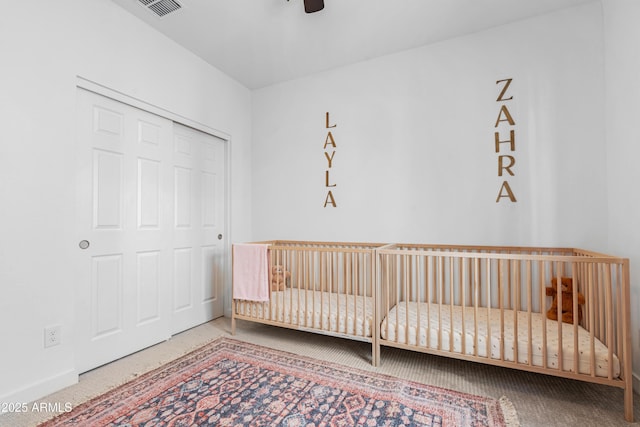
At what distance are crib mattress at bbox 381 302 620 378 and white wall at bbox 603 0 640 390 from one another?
42 centimetres

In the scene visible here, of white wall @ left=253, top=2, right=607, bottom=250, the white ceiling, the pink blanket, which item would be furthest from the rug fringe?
the white ceiling

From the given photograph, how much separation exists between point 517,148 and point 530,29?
0.92 meters

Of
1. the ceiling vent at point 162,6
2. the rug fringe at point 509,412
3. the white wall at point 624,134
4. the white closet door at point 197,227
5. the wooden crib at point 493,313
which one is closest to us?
the rug fringe at point 509,412

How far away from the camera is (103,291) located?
2.10m

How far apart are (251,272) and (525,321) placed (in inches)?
81.2

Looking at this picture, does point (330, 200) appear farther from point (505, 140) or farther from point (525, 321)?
point (525, 321)

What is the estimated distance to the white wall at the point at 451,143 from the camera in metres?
2.15

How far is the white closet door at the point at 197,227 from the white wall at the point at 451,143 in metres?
0.55

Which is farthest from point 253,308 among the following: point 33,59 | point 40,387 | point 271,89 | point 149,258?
point 271,89

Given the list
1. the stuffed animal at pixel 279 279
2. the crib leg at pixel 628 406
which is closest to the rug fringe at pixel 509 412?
the crib leg at pixel 628 406

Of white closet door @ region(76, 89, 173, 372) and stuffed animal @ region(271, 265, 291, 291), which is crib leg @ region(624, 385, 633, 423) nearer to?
stuffed animal @ region(271, 265, 291, 291)

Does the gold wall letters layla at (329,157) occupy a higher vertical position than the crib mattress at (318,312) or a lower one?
higher

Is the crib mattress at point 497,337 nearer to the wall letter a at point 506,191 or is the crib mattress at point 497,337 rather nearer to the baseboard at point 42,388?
the wall letter a at point 506,191

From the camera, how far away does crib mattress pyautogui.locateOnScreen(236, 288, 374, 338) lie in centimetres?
214
